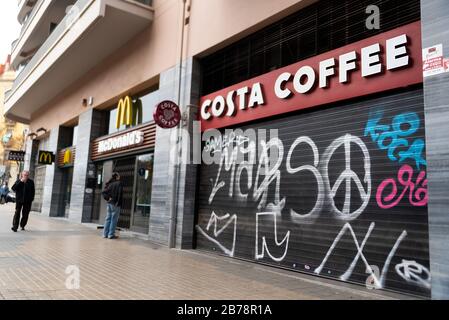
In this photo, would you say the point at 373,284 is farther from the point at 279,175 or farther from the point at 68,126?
the point at 68,126

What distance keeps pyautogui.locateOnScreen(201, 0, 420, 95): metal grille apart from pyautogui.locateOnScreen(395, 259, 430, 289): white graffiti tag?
10.8ft

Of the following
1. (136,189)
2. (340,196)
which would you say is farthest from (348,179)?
(136,189)

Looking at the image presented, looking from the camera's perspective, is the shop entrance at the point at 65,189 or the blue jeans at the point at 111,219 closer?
the blue jeans at the point at 111,219

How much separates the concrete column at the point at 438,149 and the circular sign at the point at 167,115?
232 inches

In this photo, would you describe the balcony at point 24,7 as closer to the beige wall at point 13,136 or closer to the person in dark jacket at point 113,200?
the person in dark jacket at point 113,200

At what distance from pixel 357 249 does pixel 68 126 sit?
17.5 metres

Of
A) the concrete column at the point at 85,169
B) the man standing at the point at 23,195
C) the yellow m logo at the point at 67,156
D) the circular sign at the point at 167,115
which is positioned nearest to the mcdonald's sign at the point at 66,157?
the yellow m logo at the point at 67,156

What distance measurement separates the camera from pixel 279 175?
24.7 ft

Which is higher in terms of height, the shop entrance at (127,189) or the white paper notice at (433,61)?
the white paper notice at (433,61)

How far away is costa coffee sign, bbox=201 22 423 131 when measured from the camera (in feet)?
18.3

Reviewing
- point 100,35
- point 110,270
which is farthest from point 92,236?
point 100,35

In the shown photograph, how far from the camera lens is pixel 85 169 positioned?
16.1 metres

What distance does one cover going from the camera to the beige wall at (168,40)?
839 cm

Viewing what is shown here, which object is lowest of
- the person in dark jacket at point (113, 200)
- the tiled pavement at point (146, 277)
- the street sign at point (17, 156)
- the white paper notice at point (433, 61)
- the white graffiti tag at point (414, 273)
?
the tiled pavement at point (146, 277)
